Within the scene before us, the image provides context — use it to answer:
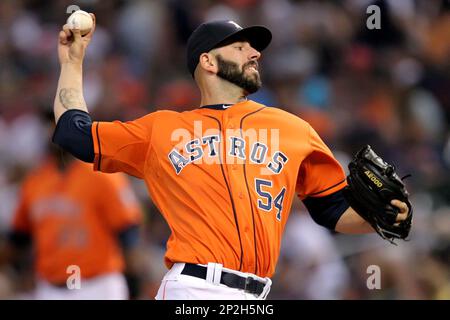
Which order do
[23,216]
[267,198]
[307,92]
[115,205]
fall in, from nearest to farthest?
1. [267,198]
2. [115,205]
3. [23,216]
4. [307,92]

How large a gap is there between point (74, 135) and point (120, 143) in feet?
0.66

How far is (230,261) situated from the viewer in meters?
3.95

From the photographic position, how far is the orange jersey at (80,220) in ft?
21.1

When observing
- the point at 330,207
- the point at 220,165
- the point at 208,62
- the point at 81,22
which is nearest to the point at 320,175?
the point at 330,207

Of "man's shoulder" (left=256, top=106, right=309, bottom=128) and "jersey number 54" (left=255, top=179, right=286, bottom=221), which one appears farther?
"man's shoulder" (left=256, top=106, right=309, bottom=128)

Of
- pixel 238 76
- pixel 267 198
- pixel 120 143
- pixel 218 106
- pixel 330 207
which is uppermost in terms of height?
pixel 238 76

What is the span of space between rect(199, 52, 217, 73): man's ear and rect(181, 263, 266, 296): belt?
0.96 meters

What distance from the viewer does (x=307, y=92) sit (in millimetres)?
8602

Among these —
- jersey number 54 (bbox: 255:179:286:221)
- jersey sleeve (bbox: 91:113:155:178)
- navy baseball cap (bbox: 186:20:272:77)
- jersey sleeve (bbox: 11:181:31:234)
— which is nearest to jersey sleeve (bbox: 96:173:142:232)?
jersey sleeve (bbox: 11:181:31:234)

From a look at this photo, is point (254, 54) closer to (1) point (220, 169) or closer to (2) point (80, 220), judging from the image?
(1) point (220, 169)

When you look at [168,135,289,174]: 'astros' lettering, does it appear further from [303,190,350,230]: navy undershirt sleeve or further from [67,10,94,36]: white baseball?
[67,10,94,36]: white baseball

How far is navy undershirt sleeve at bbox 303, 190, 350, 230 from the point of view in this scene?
4340 mm
